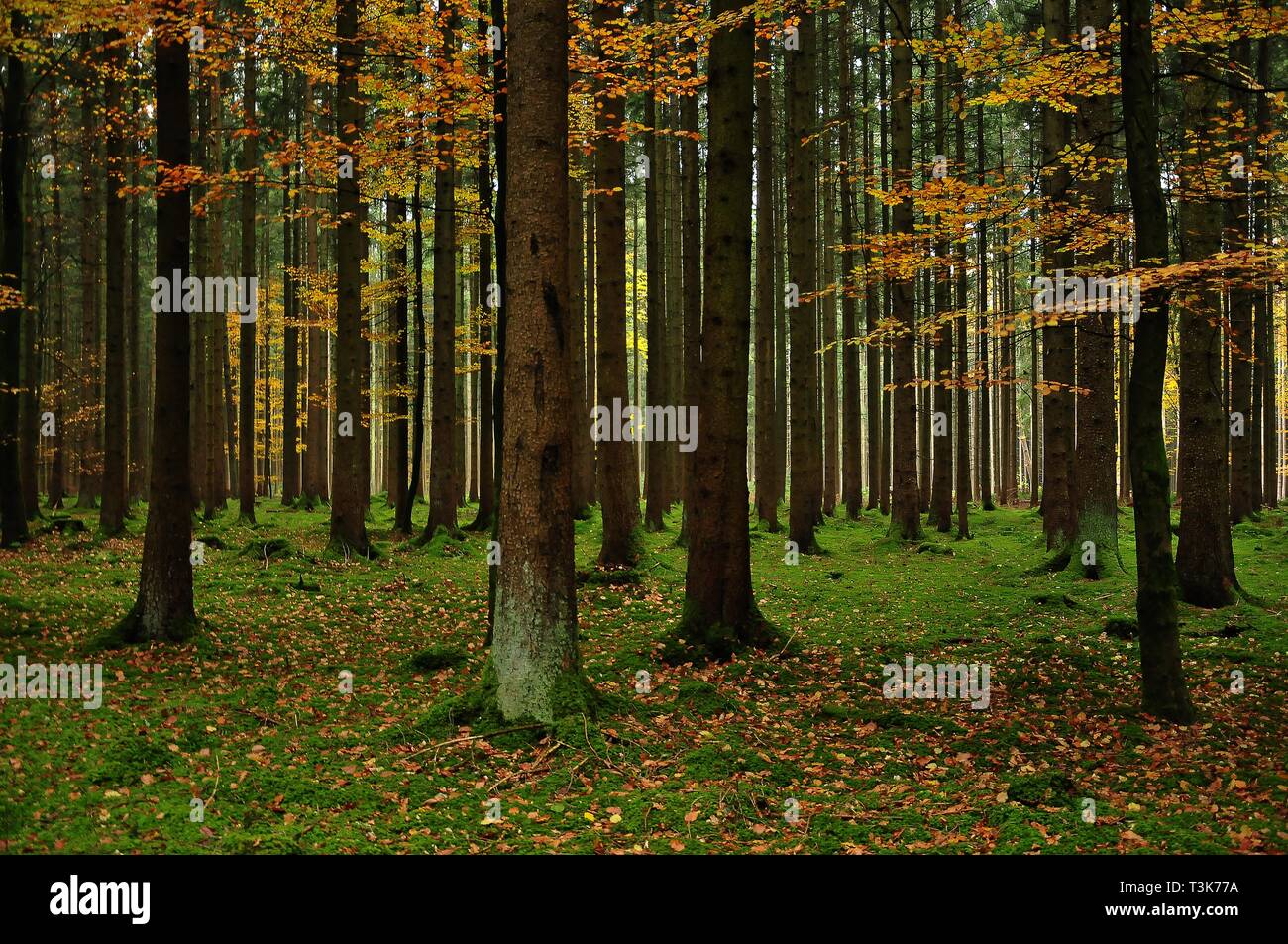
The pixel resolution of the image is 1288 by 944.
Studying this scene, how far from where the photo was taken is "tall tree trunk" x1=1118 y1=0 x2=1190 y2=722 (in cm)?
746

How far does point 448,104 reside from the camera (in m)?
10.3

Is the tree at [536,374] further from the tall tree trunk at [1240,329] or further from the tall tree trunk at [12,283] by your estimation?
the tall tree trunk at [12,283]

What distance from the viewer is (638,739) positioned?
23.7 feet

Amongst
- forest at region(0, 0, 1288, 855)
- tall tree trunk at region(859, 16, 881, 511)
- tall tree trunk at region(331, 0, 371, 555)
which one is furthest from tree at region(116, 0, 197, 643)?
tall tree trunk at region(859, 16, 881, 511)

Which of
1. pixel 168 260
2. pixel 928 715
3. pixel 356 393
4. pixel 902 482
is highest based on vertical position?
pixel 168 260

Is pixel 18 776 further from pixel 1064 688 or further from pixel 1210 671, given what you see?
pixel 1210 671

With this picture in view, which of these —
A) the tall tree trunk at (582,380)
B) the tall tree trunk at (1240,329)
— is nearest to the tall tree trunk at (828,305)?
the tall tree trunk at (582,380)

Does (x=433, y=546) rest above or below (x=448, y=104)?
below

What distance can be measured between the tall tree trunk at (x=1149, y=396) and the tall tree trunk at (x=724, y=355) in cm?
370

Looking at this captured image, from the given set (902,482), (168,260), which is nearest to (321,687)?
(168,260)

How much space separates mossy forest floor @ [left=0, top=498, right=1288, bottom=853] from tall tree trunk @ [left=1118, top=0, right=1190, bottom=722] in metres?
0.67

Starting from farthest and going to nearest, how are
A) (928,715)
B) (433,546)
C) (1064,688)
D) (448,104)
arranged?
(433,546), (448,104), (1064,688), (928,715)

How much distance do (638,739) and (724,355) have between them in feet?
14.1

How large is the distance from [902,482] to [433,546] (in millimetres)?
10696
